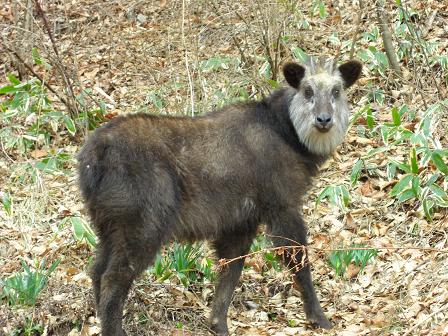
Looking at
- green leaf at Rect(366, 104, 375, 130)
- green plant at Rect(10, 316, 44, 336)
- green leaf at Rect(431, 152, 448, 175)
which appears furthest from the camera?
green leaf at Rect(366, 104, 375, 130)

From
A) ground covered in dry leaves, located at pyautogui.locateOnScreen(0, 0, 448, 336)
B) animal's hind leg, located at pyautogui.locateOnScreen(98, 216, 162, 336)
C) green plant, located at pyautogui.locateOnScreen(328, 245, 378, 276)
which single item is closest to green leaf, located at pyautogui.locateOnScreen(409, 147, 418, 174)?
ground covered in dry leaves, located at pyautogui.locateOnScreen(0, 0, 448, 336)

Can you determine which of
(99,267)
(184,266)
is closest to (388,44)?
(184,266)

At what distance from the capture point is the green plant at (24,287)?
6227 mm

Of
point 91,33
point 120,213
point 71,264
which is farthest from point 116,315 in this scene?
point 91,33

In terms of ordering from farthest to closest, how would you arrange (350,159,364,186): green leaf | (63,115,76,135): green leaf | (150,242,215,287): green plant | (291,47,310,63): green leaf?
1. (63,115,76,135): green leaf
2. (291,47,310,63): green leaf
3. (350,159,364,186): green leaf
4. (150,242,215,287): green plant

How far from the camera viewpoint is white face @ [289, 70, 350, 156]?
20.5 ft

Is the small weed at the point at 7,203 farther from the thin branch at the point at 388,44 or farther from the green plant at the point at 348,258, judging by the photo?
the thin branch at the point at 388,44

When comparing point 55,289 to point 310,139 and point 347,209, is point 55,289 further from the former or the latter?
point 347,209

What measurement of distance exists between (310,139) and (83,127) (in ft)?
12.8

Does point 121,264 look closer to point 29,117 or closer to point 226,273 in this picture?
point 226,273

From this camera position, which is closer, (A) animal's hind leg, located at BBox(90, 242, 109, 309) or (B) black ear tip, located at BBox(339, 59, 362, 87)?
(A) animal's hind leg, located at BBox(90, 242, 109, 309)

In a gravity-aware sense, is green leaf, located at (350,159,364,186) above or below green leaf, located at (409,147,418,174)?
below

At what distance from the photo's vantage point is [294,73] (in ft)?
21.4

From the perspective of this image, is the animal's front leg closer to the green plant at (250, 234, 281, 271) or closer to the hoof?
the hoof
